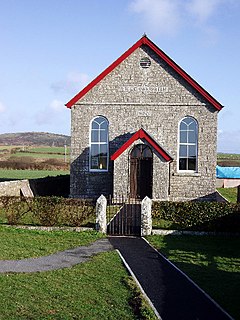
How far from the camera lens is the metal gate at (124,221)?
59.8 feet

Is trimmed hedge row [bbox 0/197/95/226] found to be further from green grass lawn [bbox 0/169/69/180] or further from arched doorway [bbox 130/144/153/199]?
green grass lawn [bbox 0/169/69/180]

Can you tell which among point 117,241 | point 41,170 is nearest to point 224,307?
point 117,241

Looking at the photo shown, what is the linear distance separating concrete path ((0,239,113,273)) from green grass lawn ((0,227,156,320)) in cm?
40

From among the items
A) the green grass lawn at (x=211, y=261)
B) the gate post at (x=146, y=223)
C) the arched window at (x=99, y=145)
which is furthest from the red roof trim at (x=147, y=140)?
the green grass lawn at (x=211, y=261)

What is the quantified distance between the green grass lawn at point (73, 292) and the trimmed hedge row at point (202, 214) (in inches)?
177

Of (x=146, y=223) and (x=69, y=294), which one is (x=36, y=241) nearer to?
(x=146, y=223)

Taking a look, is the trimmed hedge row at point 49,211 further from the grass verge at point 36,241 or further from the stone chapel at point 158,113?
the stone chapel at point 158,113

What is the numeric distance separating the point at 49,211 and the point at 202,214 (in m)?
6.31

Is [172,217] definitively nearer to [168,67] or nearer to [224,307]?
[224,307]

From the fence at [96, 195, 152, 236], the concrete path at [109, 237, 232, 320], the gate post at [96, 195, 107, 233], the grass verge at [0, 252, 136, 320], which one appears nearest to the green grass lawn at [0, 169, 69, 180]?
the fence at [96, 195, 152, 236]

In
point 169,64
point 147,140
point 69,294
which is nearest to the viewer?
point 69,294

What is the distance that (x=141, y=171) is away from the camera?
2581cm

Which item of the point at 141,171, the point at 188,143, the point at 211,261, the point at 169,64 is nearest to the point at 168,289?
the point at 211,261

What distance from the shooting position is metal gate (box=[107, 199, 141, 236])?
18234mm
